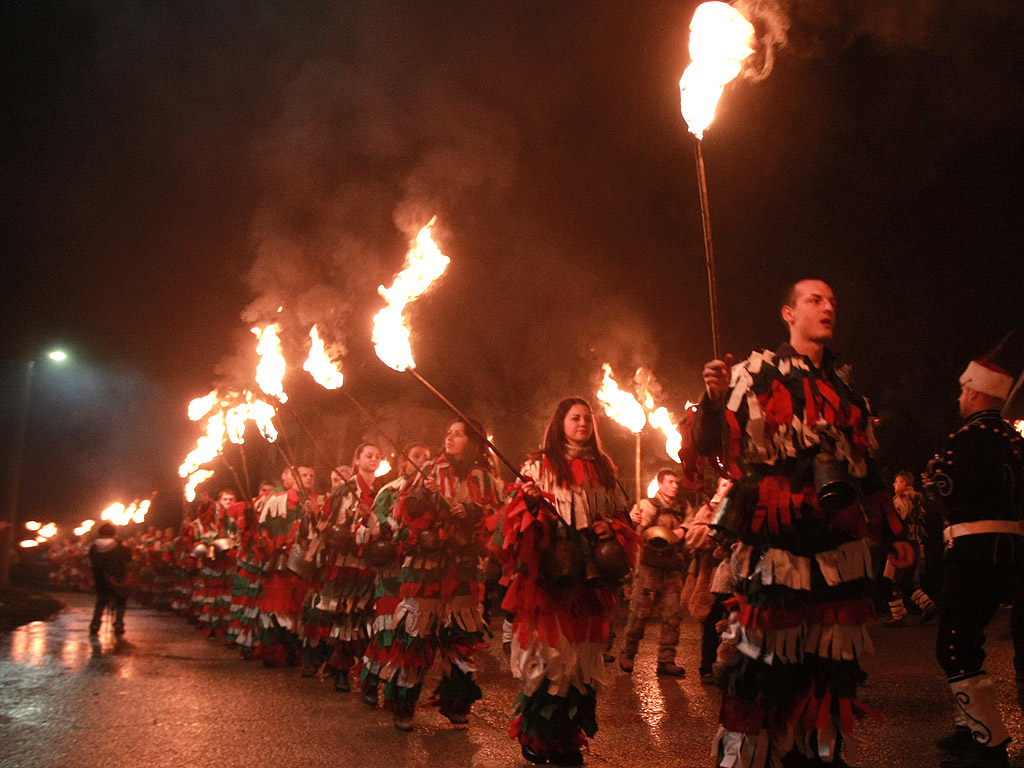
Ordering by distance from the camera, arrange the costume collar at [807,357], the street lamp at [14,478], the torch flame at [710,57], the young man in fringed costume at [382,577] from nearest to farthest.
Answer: the costume collar at [807,357] → the torch flame at [710,57] → the young man in fringed costume at [382,577] → the street lamp at [14,478]

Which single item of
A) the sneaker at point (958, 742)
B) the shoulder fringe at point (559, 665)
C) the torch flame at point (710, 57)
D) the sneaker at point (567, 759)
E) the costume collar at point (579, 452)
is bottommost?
the sneaker at point (567, 759)

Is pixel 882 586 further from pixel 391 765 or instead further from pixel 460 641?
pixel 460 641

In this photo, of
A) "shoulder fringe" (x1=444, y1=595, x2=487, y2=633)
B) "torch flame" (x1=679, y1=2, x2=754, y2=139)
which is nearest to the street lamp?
"shoulder fringe" (x1=444, y1=595, x2=487, y2=633)

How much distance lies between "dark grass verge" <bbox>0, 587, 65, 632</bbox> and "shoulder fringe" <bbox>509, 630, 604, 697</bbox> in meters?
12.9

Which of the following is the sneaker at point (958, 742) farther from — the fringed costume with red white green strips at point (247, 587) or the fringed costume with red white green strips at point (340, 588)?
the fringed costume with red white green strips at point (247, 587)

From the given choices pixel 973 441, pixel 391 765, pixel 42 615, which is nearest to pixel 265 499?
pixel 391 765

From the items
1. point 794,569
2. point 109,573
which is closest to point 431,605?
point 794,569

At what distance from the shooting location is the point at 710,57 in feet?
14.6

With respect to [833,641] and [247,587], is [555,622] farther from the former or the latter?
[247,587]

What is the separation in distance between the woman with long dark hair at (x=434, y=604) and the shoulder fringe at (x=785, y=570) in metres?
2.99

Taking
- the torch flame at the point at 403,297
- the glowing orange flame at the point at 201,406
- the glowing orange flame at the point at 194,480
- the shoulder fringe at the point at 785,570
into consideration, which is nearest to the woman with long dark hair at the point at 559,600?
the torch flame at the point at 403,297

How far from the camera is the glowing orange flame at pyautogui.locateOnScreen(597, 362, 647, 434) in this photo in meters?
11.8

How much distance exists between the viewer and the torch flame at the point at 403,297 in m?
5.84

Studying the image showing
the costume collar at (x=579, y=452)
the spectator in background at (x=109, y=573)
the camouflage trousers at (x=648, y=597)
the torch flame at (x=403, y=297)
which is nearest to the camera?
the costume collar at (x=579, y=452)
